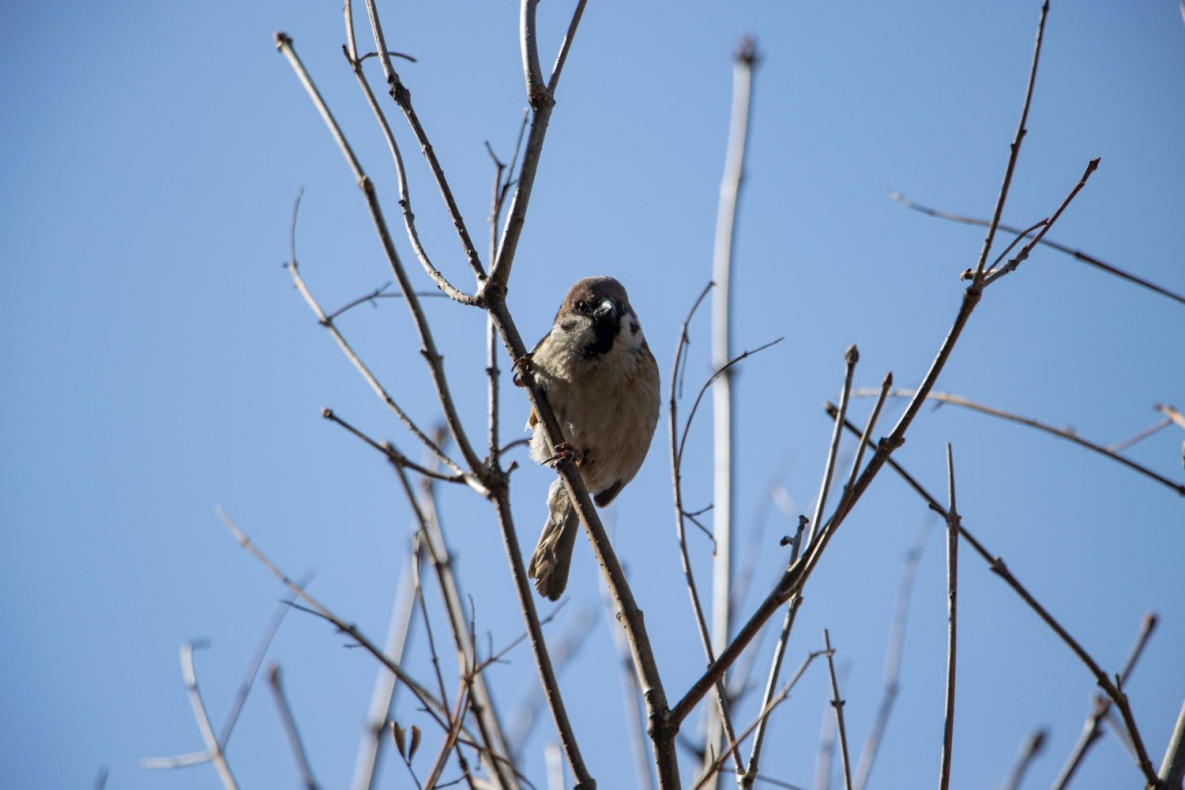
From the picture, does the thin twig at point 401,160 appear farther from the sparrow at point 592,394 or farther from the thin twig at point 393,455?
the sparrow at point 592,394

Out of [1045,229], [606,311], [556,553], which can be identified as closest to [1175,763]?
→ [1045,229]

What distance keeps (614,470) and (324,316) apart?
2.00m

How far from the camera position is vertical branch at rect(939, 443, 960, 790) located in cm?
179

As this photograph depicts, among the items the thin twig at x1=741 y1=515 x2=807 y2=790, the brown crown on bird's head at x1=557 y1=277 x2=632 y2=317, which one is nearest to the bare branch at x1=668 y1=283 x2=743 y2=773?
the thin twig at x1=741 y1=515 x2=807 y2=790

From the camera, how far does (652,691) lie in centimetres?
190

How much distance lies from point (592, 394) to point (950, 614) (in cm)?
208

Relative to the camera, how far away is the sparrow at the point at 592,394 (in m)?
3.82

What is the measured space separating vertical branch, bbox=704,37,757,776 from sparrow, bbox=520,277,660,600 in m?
0.51

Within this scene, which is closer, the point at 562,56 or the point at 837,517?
the point at 837,517

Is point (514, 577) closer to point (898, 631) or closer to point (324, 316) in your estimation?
point (324, 316)

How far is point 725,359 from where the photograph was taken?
337cm

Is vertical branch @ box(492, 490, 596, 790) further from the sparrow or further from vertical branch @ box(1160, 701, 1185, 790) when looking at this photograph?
the sparrow

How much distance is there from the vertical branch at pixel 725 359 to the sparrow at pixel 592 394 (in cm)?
51

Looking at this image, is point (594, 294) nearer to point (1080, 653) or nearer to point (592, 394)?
point (592, 394)
